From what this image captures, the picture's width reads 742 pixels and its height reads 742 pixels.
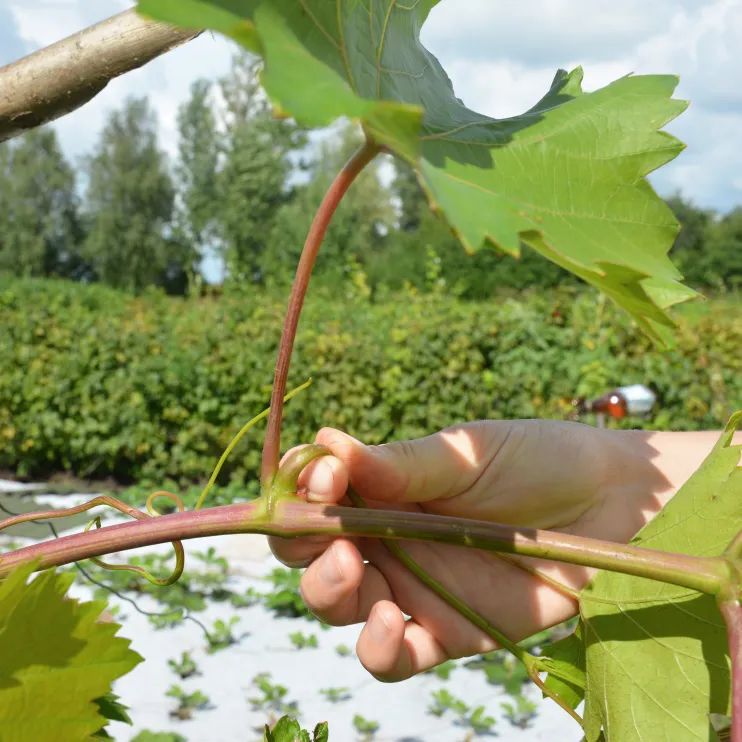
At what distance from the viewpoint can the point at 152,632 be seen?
373cm

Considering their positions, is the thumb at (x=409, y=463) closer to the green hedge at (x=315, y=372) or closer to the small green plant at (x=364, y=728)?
the small green plant at (x=364, y=728)

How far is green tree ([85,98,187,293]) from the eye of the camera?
1412 inches

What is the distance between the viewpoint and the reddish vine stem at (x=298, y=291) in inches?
22.9

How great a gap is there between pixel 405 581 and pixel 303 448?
0.61 meters

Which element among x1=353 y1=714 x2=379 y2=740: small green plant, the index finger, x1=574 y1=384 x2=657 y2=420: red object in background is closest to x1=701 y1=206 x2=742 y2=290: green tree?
x1=574 y1=384 x2=657 y2=420: red object in background

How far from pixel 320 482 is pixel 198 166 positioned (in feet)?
119

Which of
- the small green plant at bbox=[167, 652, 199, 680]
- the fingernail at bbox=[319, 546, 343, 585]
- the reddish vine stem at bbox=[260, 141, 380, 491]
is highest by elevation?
the reddish vine stem at bbox=[260, 141, 380, 491]

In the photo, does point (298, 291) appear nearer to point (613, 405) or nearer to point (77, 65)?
point (77, 65)

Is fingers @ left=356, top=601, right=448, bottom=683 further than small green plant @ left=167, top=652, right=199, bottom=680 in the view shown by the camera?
No

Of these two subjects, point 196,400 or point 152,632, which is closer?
point 152,632

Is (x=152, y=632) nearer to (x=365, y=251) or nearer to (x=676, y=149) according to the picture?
(x=676, y=149)

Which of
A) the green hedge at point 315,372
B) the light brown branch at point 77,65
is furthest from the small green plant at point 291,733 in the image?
the green hedge at point 315,372

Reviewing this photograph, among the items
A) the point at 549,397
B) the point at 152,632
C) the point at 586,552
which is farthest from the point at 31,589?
the point at 549,397

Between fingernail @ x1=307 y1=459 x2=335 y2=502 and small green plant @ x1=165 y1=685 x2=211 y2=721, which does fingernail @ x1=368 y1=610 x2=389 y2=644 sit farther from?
small green plant @ x1=165 y1=685 x2=211 y2=721
